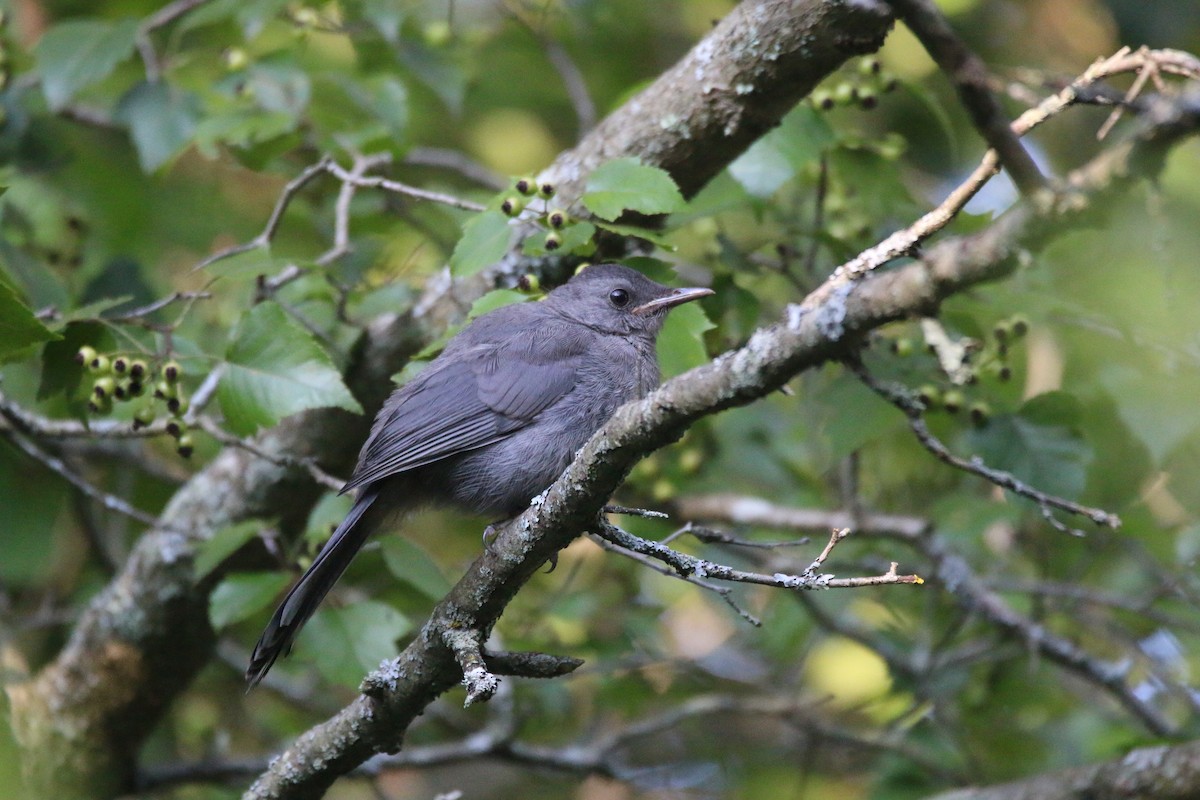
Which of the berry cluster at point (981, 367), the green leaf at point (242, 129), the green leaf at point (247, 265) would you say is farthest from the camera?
the green leaf at point (242, 129)

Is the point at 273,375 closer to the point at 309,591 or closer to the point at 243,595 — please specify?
the point at 309,591

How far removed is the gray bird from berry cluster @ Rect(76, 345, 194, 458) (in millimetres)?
606

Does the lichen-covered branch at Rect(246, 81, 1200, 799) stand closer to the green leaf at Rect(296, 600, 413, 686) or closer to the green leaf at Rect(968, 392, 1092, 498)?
the green leaf at Rect(296, 600, 413, 686)

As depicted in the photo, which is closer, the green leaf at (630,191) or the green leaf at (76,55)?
the green leaf at (630,191)

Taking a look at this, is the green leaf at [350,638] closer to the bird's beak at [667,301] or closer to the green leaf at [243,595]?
the green leaf at [243,595]

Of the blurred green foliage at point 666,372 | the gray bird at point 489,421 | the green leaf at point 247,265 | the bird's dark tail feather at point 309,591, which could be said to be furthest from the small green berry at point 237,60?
the bird's dark tail feather at point 309,591

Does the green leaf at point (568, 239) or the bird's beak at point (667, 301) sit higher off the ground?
the green leaf at point (568, 239)

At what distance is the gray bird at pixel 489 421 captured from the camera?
12.8 ft

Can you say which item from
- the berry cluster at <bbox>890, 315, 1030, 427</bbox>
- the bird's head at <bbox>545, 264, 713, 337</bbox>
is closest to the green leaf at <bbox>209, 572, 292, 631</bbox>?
the bird's head at <bbox>545, 264, 713, 337</bbox>

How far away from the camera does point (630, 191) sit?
3.46 meters

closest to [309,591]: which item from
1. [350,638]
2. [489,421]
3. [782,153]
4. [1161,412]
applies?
[350,638]

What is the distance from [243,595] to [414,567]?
2.07 ft

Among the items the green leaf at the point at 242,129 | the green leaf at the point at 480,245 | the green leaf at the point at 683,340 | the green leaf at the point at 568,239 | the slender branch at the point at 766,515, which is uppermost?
the green leaf at the point at 242,129

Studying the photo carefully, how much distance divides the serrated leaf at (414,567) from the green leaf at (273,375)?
62 cm
